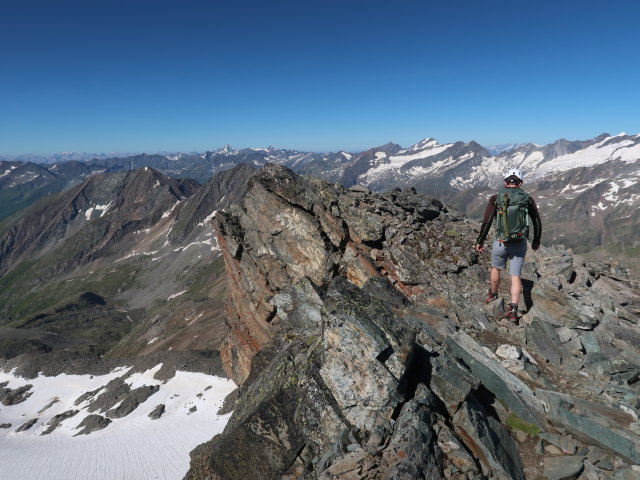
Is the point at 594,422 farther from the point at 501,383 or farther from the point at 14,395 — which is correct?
the point at 14,395

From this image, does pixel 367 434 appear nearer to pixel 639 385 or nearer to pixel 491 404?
pixel 491 404

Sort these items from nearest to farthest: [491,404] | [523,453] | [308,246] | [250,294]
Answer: [523,453] < [491,404] < [308,246] < [250,294]

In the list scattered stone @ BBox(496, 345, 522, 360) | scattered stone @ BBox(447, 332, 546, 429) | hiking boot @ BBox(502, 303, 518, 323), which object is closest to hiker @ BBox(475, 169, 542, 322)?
hiking boot @ BBox(502, 303, 518, 323)

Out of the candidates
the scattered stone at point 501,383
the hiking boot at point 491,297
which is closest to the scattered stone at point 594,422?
the scattered stone at point 501,383

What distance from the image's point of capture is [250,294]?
136ft

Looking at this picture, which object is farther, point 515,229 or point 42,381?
point 42,381

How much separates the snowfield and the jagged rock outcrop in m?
32.6

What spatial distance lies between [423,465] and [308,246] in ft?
70.7

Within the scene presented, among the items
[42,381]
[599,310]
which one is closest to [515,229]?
[599,310]

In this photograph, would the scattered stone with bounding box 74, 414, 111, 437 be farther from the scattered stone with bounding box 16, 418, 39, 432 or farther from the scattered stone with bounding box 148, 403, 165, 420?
the scattered stone with bounding box 16, 418, 39, 432

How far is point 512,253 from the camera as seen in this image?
15641mm

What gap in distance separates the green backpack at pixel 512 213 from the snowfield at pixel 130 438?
41064mm

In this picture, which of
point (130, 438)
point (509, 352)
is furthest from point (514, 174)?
point (130, 438)

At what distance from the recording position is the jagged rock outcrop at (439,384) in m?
10.1
